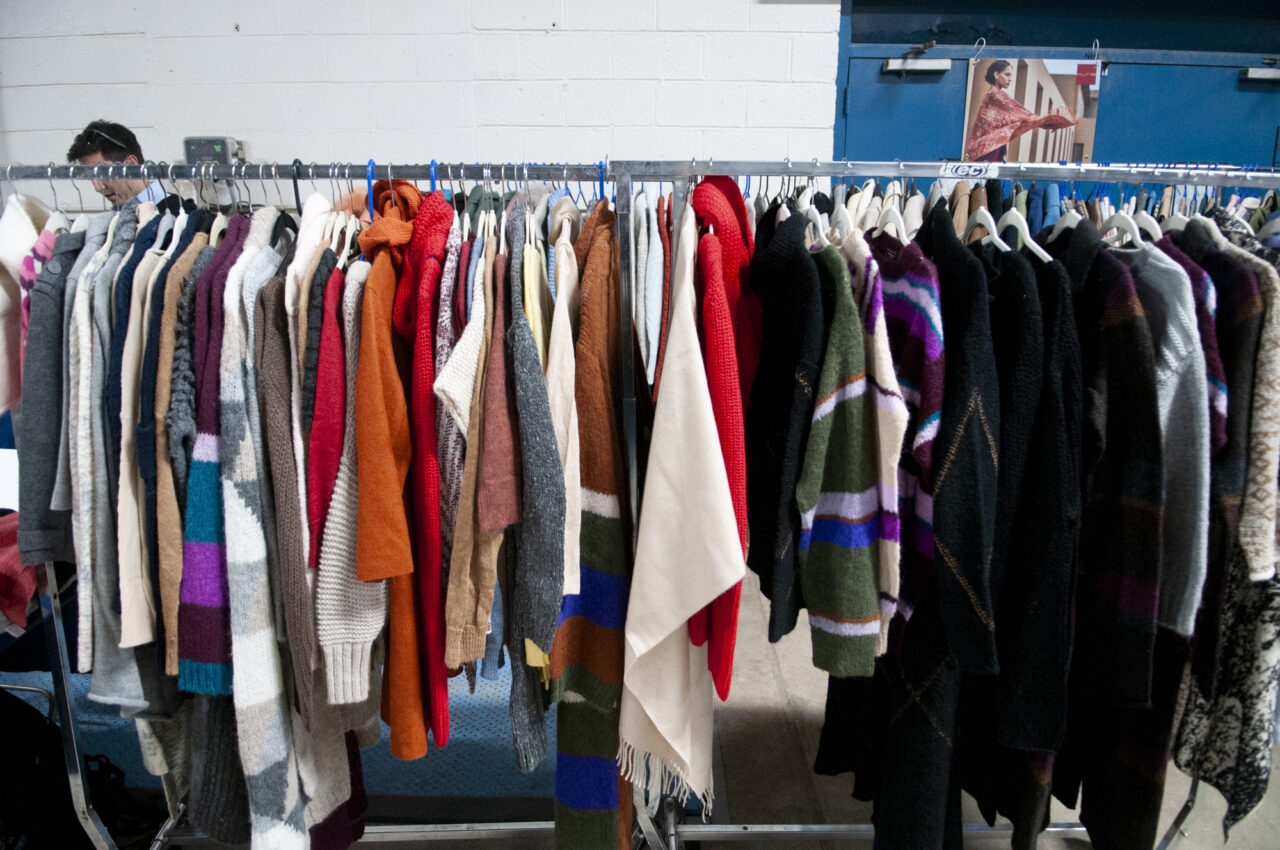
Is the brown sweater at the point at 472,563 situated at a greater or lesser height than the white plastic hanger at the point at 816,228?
lesser

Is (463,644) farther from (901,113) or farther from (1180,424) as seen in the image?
(901,113)

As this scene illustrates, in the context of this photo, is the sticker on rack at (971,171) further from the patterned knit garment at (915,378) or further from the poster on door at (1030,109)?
the poster on door at (1030,109)

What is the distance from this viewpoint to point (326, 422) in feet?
2.96

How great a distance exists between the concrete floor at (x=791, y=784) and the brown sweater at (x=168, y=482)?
1050mm

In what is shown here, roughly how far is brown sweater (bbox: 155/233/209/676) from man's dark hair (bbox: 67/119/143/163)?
4.96 ft

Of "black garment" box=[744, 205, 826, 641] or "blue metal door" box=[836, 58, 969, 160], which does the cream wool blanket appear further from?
"blue metal door" box=[836, 58, 969, 160]

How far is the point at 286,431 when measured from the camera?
0.93 metres

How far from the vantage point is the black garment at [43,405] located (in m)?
0.95

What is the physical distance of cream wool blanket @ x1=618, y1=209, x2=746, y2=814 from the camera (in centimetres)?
87

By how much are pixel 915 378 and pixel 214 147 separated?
2687 mm

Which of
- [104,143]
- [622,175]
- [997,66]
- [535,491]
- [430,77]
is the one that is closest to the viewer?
[535,491]

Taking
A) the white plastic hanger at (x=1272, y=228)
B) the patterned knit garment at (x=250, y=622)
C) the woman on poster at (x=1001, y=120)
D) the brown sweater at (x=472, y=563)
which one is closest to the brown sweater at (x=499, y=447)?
the brown sweater at (x=472, y=563)

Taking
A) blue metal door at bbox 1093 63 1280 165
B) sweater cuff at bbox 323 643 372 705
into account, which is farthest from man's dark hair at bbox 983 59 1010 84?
sweater cuff at bbox 323 643 372 705

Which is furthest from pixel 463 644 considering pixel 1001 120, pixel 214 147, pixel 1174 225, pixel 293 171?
pixel 1001 120
